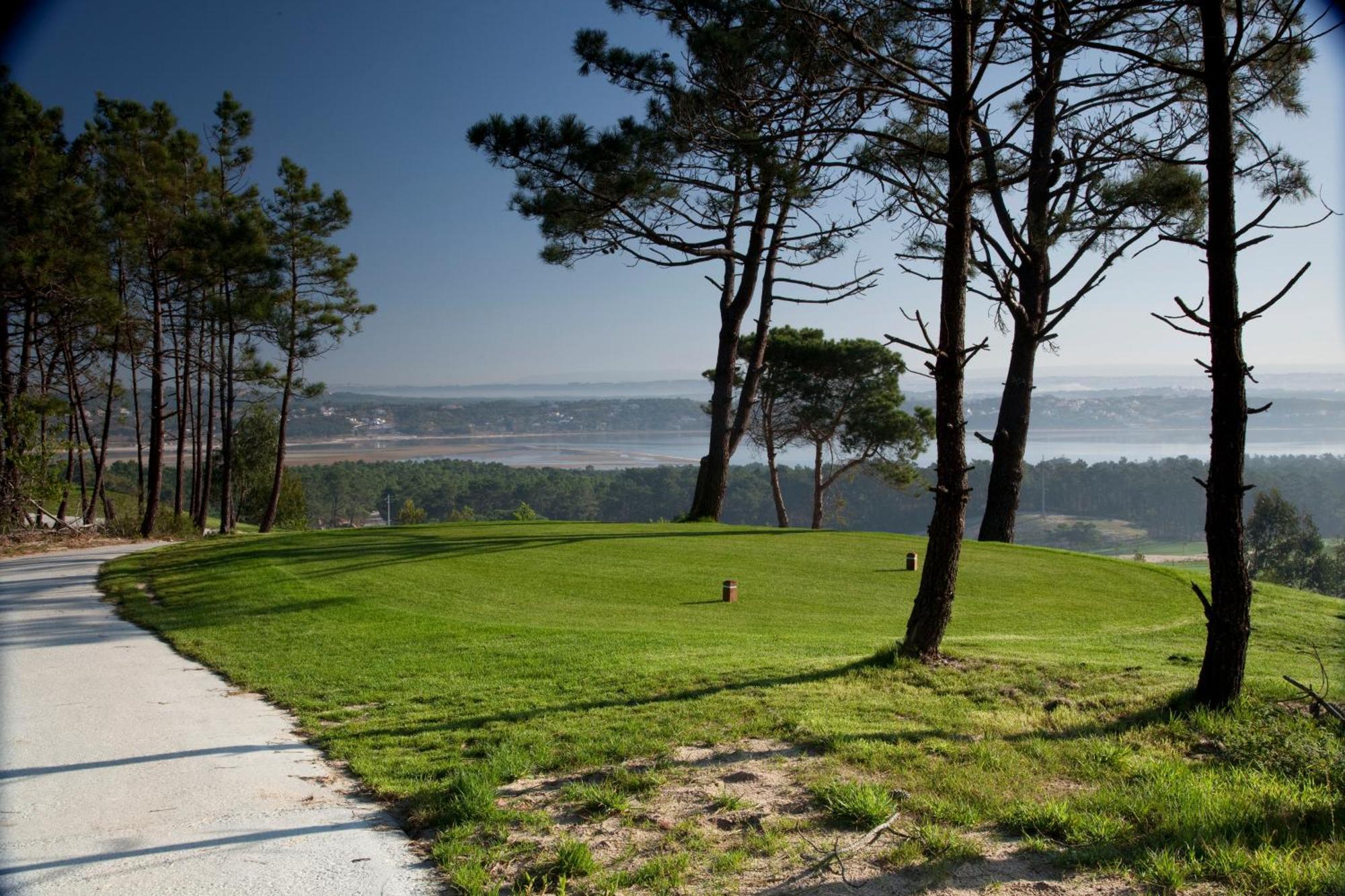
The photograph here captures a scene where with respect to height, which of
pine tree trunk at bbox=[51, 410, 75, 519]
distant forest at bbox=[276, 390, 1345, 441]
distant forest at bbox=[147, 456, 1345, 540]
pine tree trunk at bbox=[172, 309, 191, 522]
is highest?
distant forest at bbox=[276, 390, 1345, 441]

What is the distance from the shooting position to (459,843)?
324 cm

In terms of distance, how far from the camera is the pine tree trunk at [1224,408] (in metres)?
4.39

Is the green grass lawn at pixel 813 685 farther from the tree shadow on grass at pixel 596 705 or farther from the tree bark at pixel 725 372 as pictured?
the tree bark at pixel 725 372

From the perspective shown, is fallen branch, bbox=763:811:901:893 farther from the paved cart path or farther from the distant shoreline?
the distant shoreline

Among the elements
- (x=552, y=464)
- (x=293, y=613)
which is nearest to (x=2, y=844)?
(x=293, y=613)

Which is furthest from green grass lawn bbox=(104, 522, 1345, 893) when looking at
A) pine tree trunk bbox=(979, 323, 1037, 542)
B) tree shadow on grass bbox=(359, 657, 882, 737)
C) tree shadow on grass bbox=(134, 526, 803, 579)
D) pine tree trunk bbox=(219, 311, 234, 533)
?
pine tree trunk bbox=(219, 311, 234, 533)

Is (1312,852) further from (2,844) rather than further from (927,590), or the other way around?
(2,844)

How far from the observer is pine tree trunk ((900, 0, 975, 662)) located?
5754mm

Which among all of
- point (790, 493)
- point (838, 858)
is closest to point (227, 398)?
point (838, 858)

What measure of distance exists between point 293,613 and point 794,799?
652cm

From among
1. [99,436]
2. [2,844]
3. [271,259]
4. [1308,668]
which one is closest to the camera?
[2,844]

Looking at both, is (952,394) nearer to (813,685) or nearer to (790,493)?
(813,685)

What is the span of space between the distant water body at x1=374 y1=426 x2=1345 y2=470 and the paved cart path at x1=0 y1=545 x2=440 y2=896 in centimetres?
2603

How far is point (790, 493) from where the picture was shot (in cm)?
5119
